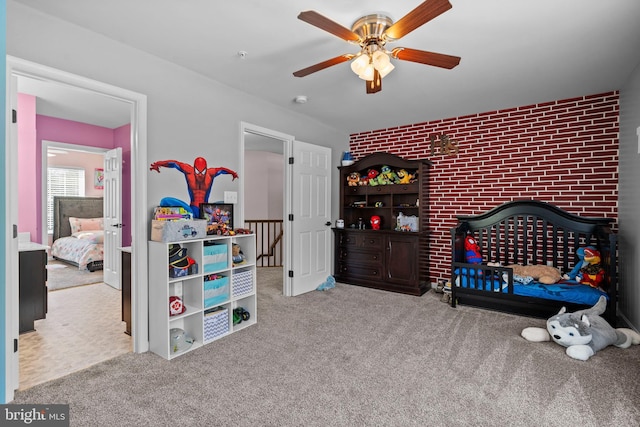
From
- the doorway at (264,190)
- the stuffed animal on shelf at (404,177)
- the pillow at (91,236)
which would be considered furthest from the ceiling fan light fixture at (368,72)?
the pillow at (91,236)

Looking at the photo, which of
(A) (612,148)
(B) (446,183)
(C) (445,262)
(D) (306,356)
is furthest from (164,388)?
(A) (612,148)

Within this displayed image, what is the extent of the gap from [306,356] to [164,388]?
985 mm

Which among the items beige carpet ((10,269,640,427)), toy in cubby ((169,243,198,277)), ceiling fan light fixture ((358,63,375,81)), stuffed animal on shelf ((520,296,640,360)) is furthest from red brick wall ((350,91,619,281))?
toy in cubby ((169,243,198,277))

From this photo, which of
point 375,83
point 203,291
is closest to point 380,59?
point 375,83

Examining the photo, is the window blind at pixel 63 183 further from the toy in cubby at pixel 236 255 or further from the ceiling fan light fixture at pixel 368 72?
the ceiling fan light fixture at pixel 368 72

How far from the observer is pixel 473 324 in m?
3.17

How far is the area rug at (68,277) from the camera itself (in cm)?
465

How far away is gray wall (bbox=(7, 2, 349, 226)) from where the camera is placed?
2.09m

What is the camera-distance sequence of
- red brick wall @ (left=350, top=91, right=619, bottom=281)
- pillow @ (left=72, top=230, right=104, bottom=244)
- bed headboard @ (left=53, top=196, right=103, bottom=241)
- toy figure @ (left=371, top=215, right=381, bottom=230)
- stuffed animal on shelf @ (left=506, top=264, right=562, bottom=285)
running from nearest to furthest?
1. stuffed animal on shelf @ (left=506, top=264, right=562, bottom=285)
2. red brick wall @ (left=350, top=91, right=619, bottom=281)
3. toy figure @ (left=371, top=215, right=381, bottom=230)
4. pillow @ (left=72, top=230, right=104, bottom=244)
5. bed headboard @ (left=53, top=196, right=103, bottom=241)

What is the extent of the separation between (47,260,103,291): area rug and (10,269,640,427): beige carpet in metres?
2.98

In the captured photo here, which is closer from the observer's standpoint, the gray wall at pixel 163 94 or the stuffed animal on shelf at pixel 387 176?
the gray wall at pixel 163 94

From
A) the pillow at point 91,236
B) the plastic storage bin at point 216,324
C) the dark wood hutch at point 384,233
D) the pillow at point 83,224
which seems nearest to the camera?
the plastic storage bin at point 216,324

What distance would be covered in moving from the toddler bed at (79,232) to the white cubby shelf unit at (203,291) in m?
3.64

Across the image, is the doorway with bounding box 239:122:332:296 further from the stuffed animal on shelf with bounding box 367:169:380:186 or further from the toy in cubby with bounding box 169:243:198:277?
the toy in cubby with bounding box 169:243:198:277
